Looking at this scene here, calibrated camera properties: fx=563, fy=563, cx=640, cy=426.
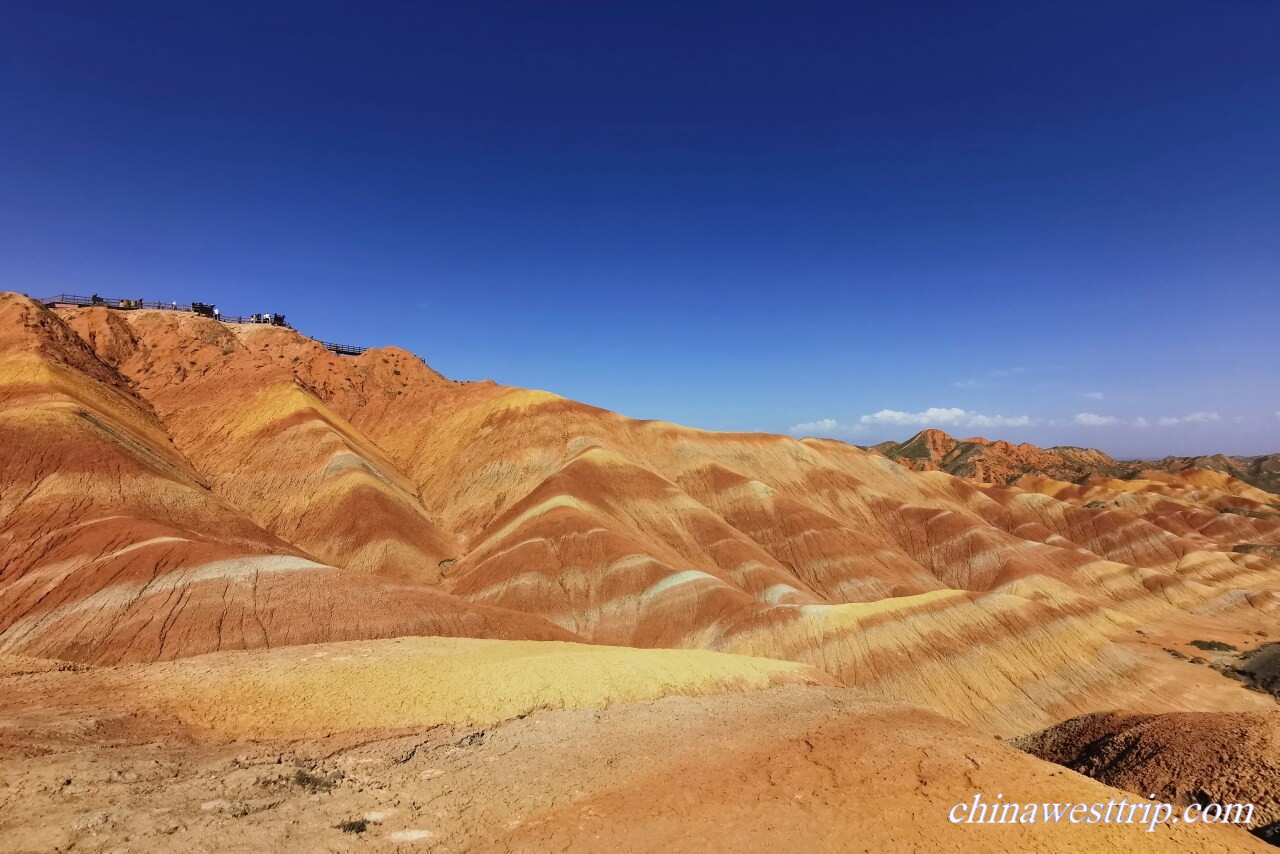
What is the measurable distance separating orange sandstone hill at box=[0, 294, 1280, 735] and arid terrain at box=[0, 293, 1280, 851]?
299 mm

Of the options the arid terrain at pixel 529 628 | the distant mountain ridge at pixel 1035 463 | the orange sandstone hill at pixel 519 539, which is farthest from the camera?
the distant mountain ridge at pixel 1035 463

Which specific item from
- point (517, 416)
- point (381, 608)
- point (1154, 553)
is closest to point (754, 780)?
point (381, 608)

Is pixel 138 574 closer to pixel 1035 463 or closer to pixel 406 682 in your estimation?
pixel 406 682

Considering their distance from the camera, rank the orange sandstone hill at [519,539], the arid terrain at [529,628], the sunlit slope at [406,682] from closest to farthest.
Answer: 1. the arid terrain at [529,628]
2. the sunlit slope at [406,682]
3. the orange sandstone hill at [519,539]

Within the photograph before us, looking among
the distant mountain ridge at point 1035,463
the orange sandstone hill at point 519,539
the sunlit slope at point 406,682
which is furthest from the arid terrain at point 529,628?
the distant mountain ridge at point 1035,463

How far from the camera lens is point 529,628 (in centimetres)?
3722

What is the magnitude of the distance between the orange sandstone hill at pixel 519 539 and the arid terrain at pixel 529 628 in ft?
0.98

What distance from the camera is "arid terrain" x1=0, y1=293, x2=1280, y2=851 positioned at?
1410 cm

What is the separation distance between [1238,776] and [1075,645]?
29.0 metres

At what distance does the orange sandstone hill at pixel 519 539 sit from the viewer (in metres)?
33.0

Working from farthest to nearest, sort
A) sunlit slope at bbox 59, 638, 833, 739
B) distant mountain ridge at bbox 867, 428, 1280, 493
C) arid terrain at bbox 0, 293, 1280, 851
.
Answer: distant mountain ridge at bbox 867, 428, 1280, 493
sunlit slope at bbox 59, 638, 833, 739
arid terrain at bbox 0, 293, 1280, 851

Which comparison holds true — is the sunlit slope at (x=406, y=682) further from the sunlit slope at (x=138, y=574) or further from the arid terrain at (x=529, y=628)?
the sunlit slope at (x=138, y=574)

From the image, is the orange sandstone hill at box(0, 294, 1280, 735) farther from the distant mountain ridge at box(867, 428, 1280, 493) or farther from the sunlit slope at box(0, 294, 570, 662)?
the distant mountain ridge at box(867, 428, 1280, 493)

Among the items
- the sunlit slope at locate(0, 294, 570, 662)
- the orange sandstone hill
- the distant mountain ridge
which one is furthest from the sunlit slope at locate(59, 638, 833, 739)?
the distant mountain ridge
